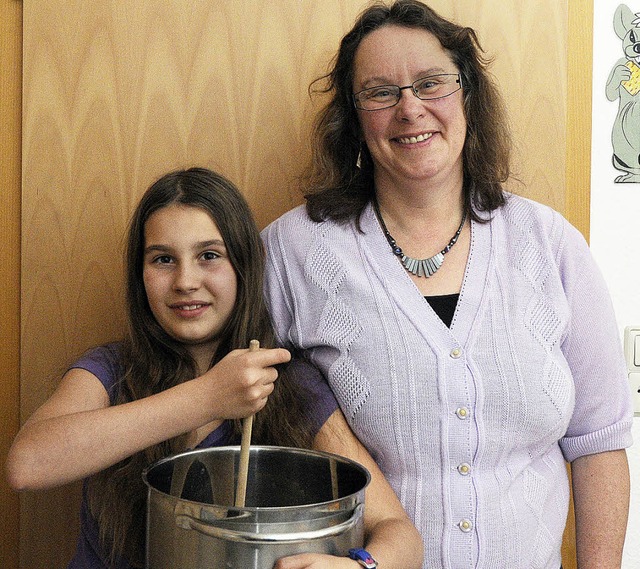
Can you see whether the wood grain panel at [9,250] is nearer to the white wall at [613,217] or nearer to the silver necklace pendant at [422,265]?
→ the silver necklace pendant at [422,265]

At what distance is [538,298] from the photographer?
1.14m

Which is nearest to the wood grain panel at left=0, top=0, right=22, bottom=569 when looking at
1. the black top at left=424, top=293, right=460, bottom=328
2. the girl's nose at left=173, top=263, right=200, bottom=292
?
the girl's nose at left=173, top=263, right=200, bottom=292

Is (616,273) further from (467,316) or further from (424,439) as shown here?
(424,439)

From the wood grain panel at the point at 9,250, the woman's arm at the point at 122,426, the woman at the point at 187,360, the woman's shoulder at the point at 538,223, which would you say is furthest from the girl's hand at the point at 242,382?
the wood grain panel at the point at 9,250

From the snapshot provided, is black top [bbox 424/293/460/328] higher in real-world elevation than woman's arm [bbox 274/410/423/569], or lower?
higher

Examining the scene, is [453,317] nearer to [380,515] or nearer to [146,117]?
[380,515]

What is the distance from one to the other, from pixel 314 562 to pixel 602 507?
0.62 metres

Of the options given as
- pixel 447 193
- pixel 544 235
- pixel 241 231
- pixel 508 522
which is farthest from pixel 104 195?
pixel 508 522

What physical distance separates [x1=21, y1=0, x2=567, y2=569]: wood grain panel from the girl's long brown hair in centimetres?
21

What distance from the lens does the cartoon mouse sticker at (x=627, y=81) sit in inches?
54.0

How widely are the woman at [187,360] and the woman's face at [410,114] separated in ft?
0.70

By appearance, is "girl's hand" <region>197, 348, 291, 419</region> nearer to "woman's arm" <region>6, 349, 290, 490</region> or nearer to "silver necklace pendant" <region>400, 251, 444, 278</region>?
"woman's arm" <region>6, 349, 290, 490</region>

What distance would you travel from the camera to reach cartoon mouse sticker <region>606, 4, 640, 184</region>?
A: 1372mm

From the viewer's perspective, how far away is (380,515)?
1.02 meters
